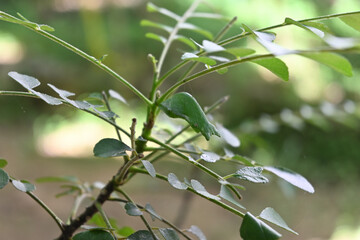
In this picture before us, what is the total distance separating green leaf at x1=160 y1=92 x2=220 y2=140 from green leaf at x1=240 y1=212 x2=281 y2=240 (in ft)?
0.19

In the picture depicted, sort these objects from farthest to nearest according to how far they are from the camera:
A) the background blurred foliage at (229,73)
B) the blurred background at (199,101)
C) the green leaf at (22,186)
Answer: the background blurred foliage at (229,73) < the blurred background at (199,101) < the green leaf at (22,186)

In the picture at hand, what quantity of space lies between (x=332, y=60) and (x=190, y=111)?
0.09 m

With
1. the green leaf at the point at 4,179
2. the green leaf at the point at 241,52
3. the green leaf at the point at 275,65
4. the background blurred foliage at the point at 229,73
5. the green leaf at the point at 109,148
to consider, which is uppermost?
the background blurred foliage at the point at 229,73

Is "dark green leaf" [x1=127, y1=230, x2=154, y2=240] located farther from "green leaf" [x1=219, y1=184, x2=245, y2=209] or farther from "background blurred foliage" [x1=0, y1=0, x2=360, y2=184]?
"background blurred foliage" [x1=0, y1=0, x2=360, y2=184]

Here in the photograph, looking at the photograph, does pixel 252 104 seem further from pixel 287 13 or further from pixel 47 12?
pixel 47 12

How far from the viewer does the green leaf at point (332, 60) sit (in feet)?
0.72

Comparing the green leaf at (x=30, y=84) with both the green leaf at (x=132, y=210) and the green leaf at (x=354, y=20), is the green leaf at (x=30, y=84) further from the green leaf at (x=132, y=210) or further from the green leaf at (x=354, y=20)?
the green leaf at (x=354, y=20)

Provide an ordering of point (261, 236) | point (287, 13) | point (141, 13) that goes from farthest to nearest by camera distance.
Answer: point (141, 13)
point (287, 13)
point (261, 236)

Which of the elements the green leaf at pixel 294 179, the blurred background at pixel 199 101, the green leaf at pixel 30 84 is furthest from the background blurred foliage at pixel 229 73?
the green leaf at pixel 30 84

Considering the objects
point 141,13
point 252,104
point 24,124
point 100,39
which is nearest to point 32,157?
point 24,124

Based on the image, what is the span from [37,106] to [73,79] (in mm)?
342

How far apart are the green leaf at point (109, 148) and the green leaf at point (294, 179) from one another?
0.12m

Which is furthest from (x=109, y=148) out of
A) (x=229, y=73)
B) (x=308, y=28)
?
(x=229, y=73)

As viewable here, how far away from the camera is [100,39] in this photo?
11.0ft
